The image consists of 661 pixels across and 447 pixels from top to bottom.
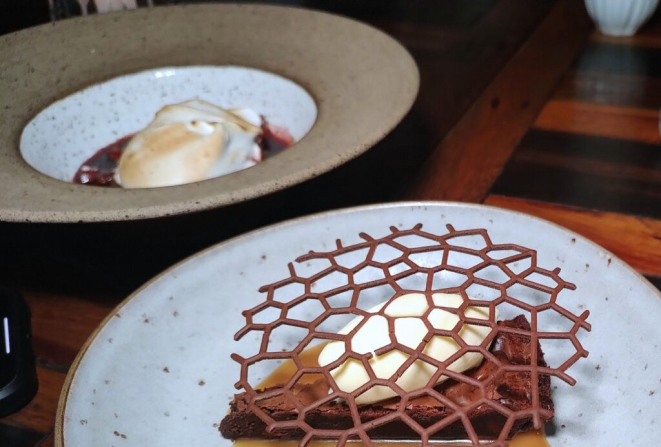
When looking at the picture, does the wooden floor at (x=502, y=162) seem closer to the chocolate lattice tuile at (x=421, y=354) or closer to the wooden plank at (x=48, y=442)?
the wooden plank at (x=48, y=442)

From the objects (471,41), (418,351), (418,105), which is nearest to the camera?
(418,351)

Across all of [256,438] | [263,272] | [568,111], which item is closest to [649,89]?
[568,111]

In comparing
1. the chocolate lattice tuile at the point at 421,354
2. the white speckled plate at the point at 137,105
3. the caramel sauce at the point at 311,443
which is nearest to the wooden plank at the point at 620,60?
the white speckled plate at the point at 137,105

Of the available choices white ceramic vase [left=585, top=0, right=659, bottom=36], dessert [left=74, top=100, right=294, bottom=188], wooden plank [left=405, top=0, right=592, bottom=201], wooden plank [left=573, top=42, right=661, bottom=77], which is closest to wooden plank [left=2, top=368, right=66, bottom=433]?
dessert [left=74, top=100, right=294, bottom=188]

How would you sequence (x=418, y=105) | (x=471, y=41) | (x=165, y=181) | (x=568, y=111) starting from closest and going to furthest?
(x=165, y=181)
(x=568, y=111)
(x=418, y=105)
(x=471, y=41)

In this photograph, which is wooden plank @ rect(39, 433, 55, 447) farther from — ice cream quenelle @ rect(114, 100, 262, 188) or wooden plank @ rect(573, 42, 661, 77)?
wooden plank @ rect(573, 42, 661, 77)

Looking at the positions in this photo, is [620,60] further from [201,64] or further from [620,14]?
[201,64]

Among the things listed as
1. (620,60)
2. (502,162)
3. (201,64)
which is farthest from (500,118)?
(201,64)

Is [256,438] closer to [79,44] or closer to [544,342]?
[544,342]
